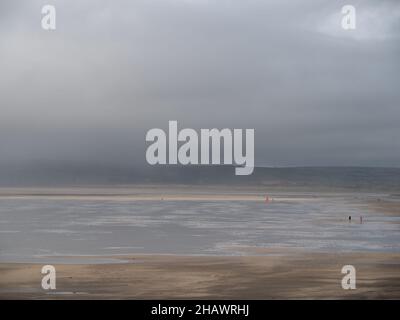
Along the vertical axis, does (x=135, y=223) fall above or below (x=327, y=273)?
above

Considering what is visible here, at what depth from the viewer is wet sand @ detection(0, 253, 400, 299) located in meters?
22.4

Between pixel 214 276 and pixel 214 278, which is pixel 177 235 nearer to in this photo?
pixel 214 276

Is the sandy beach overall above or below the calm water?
below

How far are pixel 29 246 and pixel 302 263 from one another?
1365 centimetres

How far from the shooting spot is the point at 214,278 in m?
25.0

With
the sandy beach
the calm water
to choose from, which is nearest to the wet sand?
the sandy beach

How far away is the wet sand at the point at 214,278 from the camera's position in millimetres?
22375

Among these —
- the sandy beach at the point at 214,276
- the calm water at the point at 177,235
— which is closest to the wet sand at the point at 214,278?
the sandy beach at the point at 214,276

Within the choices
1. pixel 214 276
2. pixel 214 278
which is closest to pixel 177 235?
pixel 214 276

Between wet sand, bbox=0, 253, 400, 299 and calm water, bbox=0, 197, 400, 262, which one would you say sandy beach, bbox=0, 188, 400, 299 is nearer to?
wet sand, bbox=0, 253, 400, 299

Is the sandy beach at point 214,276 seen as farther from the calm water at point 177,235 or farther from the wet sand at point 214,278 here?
the calm water at point 177,235
